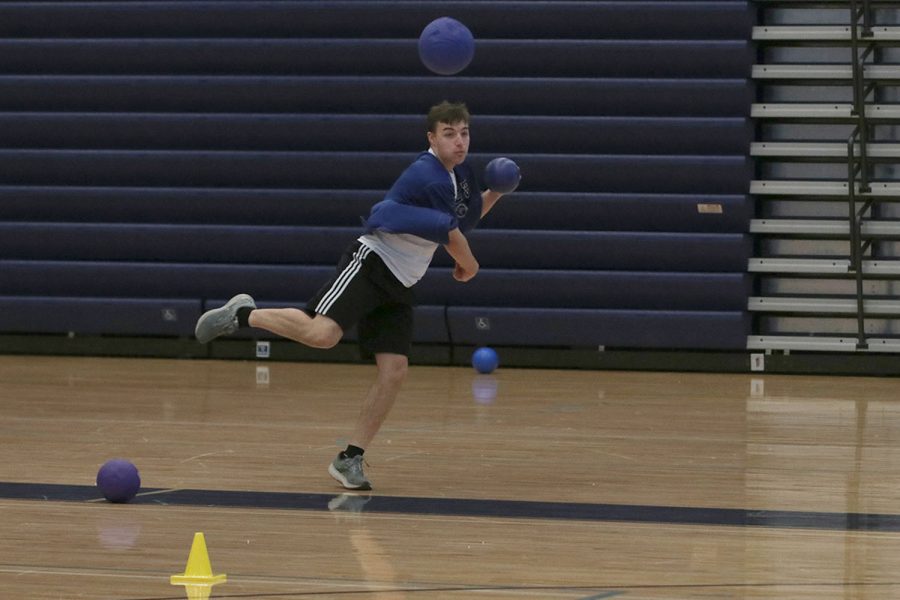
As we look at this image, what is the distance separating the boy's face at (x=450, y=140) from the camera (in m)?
5.71

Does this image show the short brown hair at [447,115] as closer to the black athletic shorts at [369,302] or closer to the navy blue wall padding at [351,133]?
the black athletic shorts at [369,302]

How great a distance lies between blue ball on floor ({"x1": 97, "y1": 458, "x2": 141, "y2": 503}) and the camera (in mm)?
5406

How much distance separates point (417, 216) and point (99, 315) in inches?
245

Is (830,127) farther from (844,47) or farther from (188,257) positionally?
(188,257)

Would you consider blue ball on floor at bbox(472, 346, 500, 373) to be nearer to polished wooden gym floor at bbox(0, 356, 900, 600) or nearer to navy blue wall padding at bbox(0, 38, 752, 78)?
polished wooden gym floor at bbox(0, 356, 900, 600)

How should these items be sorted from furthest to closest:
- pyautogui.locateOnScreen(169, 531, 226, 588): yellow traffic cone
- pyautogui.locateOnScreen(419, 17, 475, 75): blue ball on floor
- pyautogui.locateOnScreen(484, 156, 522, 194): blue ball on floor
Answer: pyautogui.locateOnScreen(419, 17, 475, 75): blue ball on floor → pyautogui.locateOnScreen(484, 156, 522, 194): blue ball on floor → pyautogui.locateOnScreen(169, 531, 226, 588): yellow traffic cone

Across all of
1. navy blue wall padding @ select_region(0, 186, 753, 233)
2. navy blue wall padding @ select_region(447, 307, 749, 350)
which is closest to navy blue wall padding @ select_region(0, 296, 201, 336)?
navy blue wall padding @ select_region(0, 186, 753, 233)

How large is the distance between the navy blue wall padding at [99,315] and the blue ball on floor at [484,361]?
7.14 ft

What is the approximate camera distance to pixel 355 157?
11.2 metres

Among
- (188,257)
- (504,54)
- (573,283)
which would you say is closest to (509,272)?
(573,283)

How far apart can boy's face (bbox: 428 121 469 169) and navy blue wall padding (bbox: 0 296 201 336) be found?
578 cm

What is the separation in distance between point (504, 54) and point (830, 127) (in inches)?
93.9

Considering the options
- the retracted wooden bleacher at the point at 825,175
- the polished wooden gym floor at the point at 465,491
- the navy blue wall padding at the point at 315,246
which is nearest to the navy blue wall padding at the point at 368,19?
the retracted wooden bleacher at the point at 825,175

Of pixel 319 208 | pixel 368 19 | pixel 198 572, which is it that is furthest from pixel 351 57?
pixel 198 572
